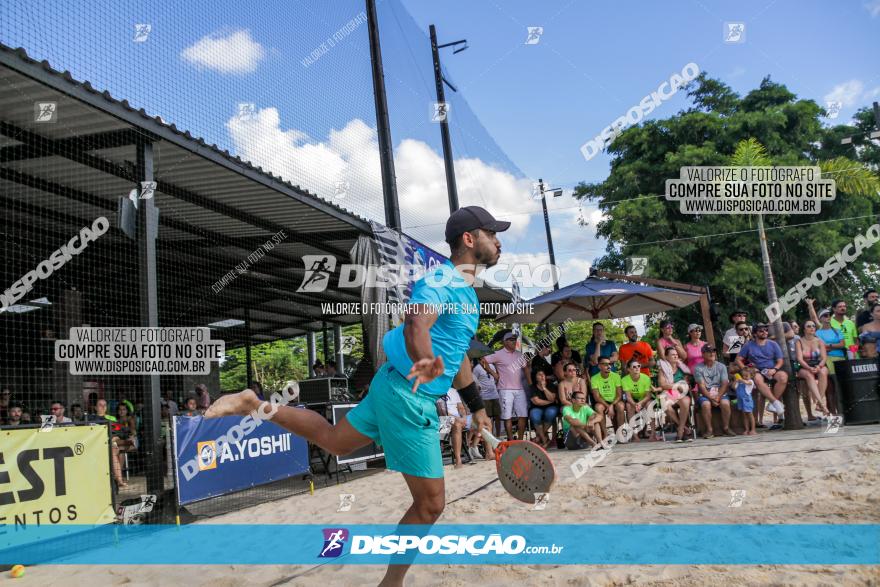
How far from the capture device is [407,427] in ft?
9.75

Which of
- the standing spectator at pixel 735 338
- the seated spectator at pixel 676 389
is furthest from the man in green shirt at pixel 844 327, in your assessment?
the seated spectator at pixel 676 389

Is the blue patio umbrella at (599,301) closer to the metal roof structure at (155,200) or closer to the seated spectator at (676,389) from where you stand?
the seated spectator at (676,389)

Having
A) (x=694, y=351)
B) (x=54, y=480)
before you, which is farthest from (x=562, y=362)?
(x=54, y=480)

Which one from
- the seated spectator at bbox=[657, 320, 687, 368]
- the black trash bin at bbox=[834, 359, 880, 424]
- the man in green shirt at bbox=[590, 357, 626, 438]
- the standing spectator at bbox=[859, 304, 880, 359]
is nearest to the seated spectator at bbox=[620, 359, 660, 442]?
the man in green shirt at bbox=[590, 357, 626, 438]

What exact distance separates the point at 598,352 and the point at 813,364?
126 inches

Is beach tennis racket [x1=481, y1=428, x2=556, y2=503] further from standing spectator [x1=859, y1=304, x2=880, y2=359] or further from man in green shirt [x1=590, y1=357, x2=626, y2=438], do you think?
standing spectator [x1=859, y1=304, x2=880, y2=359]

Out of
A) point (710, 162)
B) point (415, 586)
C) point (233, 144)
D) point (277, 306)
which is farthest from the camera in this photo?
point (710, 162)

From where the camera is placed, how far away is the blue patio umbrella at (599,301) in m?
10.8

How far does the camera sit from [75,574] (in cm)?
454

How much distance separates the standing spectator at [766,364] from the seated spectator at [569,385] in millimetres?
2429

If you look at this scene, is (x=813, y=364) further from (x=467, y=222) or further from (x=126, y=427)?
(x=126, y=427)

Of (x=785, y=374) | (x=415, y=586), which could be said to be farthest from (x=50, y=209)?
(x=785, y=374)

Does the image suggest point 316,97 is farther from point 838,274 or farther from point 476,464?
point 838,274

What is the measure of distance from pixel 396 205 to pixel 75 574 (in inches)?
284
